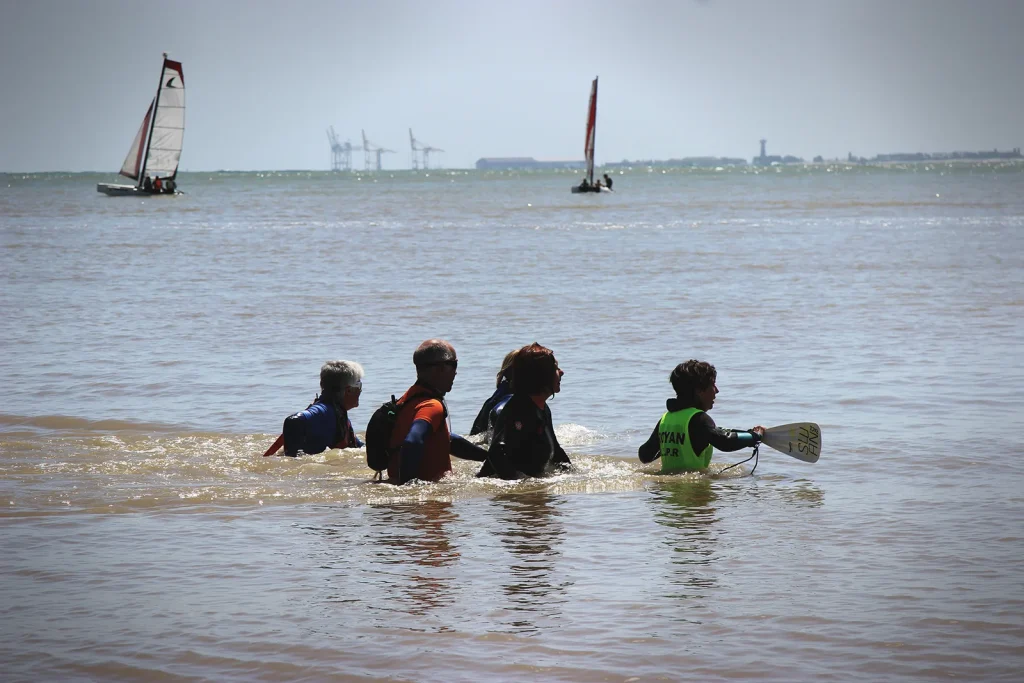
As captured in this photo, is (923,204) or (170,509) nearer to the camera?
(170,509)

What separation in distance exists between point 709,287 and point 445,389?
1693 centimetres

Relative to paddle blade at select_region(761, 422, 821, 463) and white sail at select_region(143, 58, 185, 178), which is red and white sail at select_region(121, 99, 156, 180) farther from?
paddle blade at select_region(761, 422, 821, 463)

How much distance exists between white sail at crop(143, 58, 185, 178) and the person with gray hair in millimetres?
60796

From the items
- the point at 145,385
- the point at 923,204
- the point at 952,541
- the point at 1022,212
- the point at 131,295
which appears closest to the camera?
the point at 952,541

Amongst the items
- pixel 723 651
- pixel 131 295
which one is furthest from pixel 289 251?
pixel 723 651

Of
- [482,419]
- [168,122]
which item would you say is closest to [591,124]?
[168,122]

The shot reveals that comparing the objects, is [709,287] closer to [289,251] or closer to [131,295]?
[131,295]

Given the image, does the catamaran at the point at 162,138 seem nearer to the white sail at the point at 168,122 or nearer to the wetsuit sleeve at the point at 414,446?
the white sail at the point at 168,122

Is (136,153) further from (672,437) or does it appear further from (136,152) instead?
(672,437)

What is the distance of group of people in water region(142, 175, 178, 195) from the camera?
78062mm

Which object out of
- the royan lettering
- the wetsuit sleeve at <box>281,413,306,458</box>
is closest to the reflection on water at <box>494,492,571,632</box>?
the royan lettering

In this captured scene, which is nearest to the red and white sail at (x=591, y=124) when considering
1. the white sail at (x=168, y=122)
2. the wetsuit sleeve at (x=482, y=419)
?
the white sail at (x=168, y=122)

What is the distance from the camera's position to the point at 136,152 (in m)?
74.3

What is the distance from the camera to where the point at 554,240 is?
41125 millimetres
